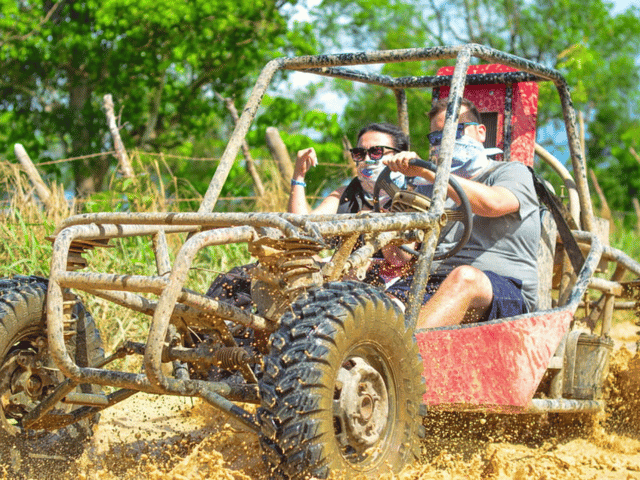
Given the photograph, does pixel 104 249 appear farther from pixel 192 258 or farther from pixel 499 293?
pixel 192 258

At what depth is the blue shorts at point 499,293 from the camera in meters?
3.53

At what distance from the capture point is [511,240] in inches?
150

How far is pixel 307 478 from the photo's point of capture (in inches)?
91.6

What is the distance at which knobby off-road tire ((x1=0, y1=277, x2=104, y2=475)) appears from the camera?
2816mm

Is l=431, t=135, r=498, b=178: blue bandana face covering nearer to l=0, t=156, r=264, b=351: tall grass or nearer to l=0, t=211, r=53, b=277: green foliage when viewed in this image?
l=0, t=156, r=264, b=351: tall grass

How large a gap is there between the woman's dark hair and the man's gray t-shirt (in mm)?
585

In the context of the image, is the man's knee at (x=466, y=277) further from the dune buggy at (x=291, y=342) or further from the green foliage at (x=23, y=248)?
the green foliage at (x=23, y=248)

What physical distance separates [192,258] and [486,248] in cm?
182

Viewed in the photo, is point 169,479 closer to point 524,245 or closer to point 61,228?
point 61,228

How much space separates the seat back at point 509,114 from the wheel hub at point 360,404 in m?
2.14

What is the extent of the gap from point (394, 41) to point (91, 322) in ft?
82.9

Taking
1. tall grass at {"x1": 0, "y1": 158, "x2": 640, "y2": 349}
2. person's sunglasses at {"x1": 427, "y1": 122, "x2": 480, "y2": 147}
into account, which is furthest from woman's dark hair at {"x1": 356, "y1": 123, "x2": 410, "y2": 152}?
tall grass at {"x1": 0, "y1": 158, "x2": 640, "y2": 349}

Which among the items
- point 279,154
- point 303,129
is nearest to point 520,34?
point 303,129

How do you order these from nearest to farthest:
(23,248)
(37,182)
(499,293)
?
(499,293) → (23,248) → (37,182)
